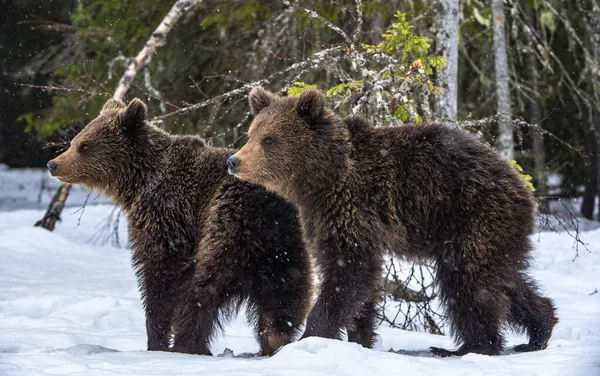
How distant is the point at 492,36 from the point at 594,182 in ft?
22.2

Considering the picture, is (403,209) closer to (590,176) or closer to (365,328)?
(365,328)

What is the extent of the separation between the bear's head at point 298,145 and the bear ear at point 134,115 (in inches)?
41.4

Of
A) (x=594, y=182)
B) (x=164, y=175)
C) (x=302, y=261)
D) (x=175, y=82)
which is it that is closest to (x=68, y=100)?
(x=175, y=82)

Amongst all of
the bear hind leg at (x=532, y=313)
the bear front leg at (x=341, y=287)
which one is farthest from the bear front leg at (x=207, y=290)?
the bear hind leg at (x=532, y=313)

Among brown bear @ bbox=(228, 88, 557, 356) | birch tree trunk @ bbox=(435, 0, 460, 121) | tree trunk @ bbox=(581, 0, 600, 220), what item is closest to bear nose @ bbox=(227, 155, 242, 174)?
brown bear @ bbox=(228, 88, 557, 356)

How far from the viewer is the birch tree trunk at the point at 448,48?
25.7 ft

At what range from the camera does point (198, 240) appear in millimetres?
5301

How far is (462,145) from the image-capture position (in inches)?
197

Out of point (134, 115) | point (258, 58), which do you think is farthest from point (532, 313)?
point (258, 58)

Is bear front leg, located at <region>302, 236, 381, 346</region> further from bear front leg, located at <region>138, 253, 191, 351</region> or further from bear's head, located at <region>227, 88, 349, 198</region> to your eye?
bear front leg, located at <region>138, 253, 191, 351</region>

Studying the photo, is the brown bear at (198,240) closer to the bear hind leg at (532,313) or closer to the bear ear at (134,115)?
the bear ear at (134,115)

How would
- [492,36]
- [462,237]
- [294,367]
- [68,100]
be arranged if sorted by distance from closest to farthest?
[294,367] < [462,237] < [68,100] < [492,36]

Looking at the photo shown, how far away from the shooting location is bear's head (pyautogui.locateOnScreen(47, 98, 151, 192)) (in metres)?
5.61

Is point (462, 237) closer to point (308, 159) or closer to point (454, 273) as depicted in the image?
point (454, 273)
